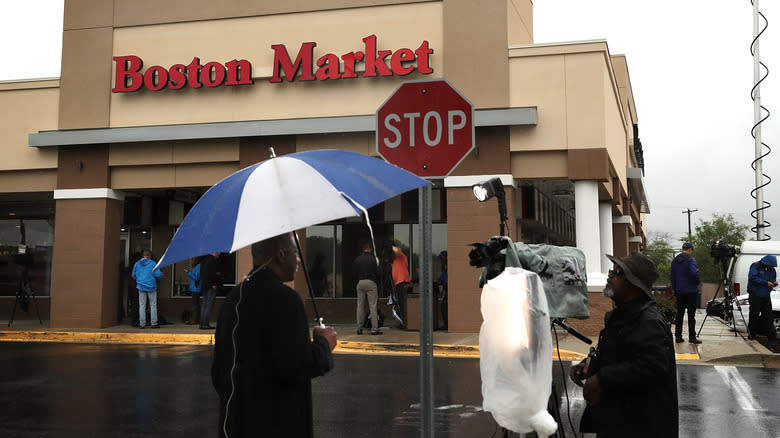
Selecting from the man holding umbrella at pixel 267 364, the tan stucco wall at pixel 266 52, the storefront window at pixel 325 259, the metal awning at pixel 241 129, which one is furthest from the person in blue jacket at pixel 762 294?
the man holding umbrella at pixel 267 364

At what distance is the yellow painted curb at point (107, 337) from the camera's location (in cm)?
1442

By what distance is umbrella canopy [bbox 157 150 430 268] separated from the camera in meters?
2.97

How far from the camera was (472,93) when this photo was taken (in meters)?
14.8

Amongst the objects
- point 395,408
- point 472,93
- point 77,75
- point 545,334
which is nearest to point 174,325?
point 77,75

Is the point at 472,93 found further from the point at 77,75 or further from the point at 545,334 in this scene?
the point at 545,334

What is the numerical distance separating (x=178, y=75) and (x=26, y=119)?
13.9 feet

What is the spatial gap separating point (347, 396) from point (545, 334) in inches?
193

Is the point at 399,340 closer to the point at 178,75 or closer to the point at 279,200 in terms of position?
the point at 178,75

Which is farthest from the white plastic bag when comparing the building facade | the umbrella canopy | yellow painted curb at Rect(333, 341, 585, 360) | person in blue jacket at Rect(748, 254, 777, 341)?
person in blue jacket at Rect(748, 254, 777, 341)

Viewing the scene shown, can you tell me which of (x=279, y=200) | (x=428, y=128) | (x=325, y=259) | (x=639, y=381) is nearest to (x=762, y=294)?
(x=325, y=259)

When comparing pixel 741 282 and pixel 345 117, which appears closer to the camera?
pixel 345 117

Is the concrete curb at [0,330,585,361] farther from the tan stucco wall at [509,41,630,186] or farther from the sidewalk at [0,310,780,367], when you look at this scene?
the tan stucco wall at [509,41,630,186]

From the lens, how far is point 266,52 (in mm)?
16000

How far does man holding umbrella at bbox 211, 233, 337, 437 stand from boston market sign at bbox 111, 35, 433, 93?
483 inches
